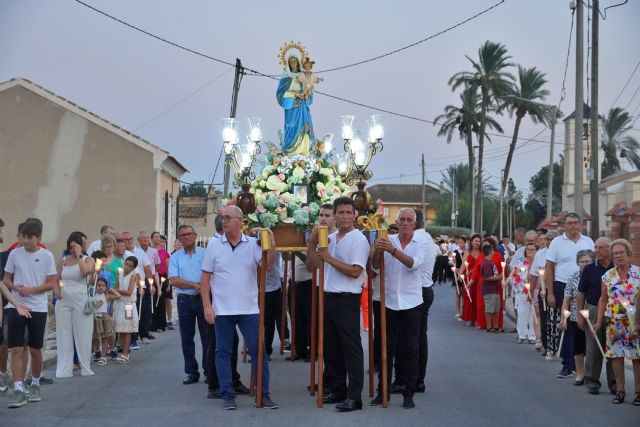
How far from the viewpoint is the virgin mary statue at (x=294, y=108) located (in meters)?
14.3

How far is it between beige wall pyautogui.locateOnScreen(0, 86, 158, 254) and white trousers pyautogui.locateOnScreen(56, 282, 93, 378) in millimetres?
22455

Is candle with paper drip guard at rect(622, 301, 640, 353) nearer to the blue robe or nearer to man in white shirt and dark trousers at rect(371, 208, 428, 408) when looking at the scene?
man in white shirt and dark trousers at rect(371, 208, 428, 408)

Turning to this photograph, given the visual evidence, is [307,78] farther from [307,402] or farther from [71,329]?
[307,402]

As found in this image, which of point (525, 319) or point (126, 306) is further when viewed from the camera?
point (525, 319)

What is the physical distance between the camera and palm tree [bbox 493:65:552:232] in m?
57.4

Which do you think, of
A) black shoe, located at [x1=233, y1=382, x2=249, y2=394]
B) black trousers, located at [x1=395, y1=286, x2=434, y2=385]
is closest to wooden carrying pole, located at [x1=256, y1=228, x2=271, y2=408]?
black shoe, located at [x1=233, y1=382, x2=249, y2=394]

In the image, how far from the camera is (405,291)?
33.2 feet

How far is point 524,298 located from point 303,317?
17.8 feet

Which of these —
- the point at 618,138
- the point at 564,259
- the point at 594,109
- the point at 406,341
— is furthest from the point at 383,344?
the point at 618,138

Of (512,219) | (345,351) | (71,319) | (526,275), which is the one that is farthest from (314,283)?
(512,219)

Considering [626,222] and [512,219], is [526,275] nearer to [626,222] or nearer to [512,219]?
[626,222]

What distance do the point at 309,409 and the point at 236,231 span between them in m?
2.00

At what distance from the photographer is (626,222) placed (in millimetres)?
25469

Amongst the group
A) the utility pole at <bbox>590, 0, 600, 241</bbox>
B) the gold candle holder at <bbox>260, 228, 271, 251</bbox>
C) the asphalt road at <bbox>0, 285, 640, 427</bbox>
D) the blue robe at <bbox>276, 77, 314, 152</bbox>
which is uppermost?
the utility pole at <bbox>590, 0, 600, 241</bbox>
